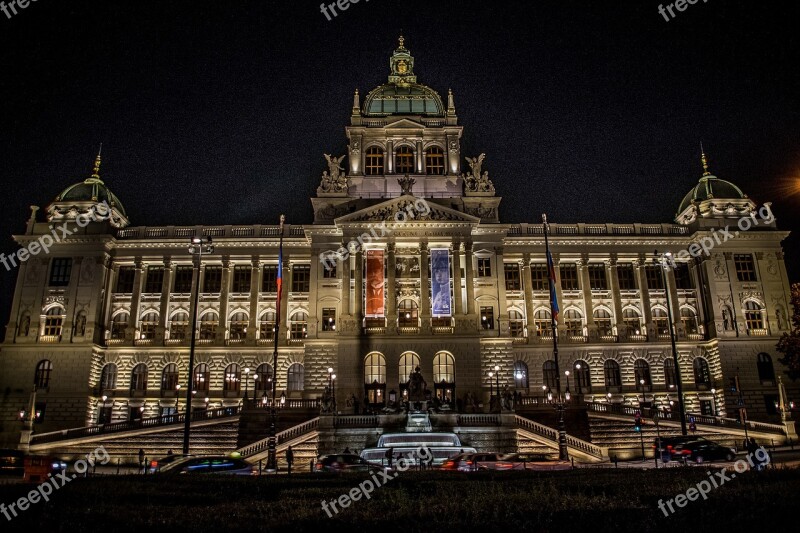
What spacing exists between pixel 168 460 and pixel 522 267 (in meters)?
42.5

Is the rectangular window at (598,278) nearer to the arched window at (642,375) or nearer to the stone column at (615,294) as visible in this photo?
the stone column at (615,294)

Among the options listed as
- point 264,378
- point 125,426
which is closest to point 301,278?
point 264,378

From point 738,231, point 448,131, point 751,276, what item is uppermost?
point 448,131

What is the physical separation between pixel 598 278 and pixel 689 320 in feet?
31.6

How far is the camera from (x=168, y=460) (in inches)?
1215

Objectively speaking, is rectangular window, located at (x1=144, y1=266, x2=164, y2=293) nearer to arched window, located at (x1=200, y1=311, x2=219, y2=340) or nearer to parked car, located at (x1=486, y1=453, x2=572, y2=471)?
arched window, located at (x1=200, y1=311, x2=219, y2=340)

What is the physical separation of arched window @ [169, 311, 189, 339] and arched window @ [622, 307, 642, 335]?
43.5 meters

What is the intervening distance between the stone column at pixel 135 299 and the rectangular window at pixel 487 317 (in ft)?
111

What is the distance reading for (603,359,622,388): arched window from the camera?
61562mm

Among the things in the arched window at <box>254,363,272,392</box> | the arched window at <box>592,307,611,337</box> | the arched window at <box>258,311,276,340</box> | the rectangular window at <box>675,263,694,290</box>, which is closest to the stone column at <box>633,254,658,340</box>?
the rectangular window at <box>675,263,694,290</box>

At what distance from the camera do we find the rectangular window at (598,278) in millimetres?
64950

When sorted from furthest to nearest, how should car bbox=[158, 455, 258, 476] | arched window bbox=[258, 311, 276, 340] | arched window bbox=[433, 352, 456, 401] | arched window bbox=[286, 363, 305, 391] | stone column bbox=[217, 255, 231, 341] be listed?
arched window bbox=[258, 311, 276, 340], stone column bbox=[217, 255, 231, 341], arched window bbox=[286, 363, 305, 391], arched window bbox=[433, 352, 456, 401], car bbox=[158, 455, 258, 476]

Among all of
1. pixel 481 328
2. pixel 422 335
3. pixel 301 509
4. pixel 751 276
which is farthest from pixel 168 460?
pixel 751 276

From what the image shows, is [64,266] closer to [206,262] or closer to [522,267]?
[206,262]
